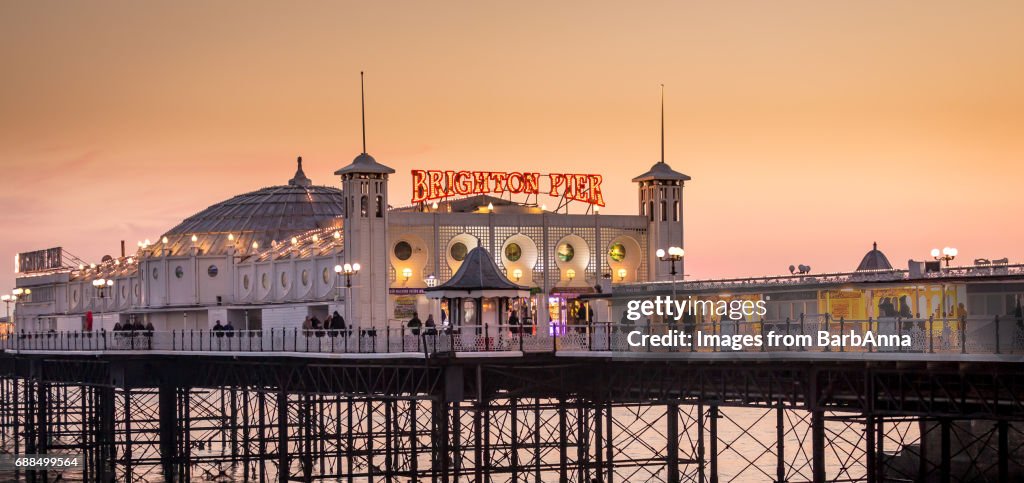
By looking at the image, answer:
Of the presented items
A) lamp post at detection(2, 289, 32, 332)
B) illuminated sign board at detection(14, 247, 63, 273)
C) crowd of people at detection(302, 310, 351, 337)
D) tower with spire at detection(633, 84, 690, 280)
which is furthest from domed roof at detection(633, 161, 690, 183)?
illuminated sign board at detection(14, 247, 63, 273)

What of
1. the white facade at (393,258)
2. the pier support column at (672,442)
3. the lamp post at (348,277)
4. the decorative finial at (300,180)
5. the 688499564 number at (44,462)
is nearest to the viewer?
the pier support column at (672,442)

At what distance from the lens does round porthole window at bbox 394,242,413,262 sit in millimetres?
85875

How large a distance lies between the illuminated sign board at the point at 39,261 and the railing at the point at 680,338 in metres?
65.7

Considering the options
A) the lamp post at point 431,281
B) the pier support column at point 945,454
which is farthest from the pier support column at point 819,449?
the lamp post at point 431,281

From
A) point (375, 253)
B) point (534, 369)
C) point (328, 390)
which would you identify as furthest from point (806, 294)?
point (375, 253)

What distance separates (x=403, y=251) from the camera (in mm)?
85938

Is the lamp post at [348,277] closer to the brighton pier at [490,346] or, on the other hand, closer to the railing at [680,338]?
the brighton pier at [490,346]

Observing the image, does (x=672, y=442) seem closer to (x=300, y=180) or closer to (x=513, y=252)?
(x=513, y=252)

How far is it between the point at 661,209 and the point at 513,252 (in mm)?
7829

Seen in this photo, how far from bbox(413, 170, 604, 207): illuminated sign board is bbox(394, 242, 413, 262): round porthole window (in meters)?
3.48

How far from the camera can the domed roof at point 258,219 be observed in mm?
114062

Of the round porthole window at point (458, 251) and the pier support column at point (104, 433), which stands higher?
the round porthole window at point (458, 251)

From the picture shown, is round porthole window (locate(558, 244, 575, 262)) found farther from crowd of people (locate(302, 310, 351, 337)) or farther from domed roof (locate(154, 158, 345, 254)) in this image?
domed roof (locate(154, 158, 345, 254))

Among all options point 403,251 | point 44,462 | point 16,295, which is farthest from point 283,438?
point 16,295
